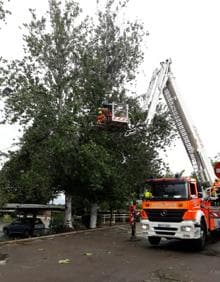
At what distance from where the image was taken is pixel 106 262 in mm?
11797

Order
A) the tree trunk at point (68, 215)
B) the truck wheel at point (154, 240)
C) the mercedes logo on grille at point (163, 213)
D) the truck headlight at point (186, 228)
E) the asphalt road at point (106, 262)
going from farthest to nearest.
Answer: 1. the tree trunk at point (68, 215)
2. the truck wheel at point (154, 240)
3. the mercedes logo on grille at point (163, 213)
4. the truck headlight at point (186, 228)
5. the asphalt road at point (106, 262)

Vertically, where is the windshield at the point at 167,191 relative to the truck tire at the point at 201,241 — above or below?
above

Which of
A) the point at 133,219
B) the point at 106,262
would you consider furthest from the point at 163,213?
the point at 133,219

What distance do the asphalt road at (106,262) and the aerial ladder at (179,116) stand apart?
338 centimetres

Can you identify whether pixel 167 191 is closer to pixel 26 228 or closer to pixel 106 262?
pixel 106 262

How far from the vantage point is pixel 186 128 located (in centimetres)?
1791

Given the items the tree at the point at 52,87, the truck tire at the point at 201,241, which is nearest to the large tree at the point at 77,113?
the tree at the point at 52,87

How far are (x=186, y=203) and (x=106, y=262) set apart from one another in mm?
3851

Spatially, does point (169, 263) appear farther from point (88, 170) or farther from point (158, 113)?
point (158, 113)

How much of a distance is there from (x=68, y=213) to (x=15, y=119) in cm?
665

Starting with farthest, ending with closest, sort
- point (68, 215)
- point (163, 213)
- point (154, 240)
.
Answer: point (68, 215) < point (154, 240) < point (163, 213)

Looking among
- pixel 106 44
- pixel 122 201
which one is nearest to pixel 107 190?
pixel 122 201

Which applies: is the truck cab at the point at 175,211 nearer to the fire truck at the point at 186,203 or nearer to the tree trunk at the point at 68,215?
the fire truck at the point at 186,203

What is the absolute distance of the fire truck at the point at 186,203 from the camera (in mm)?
13914
